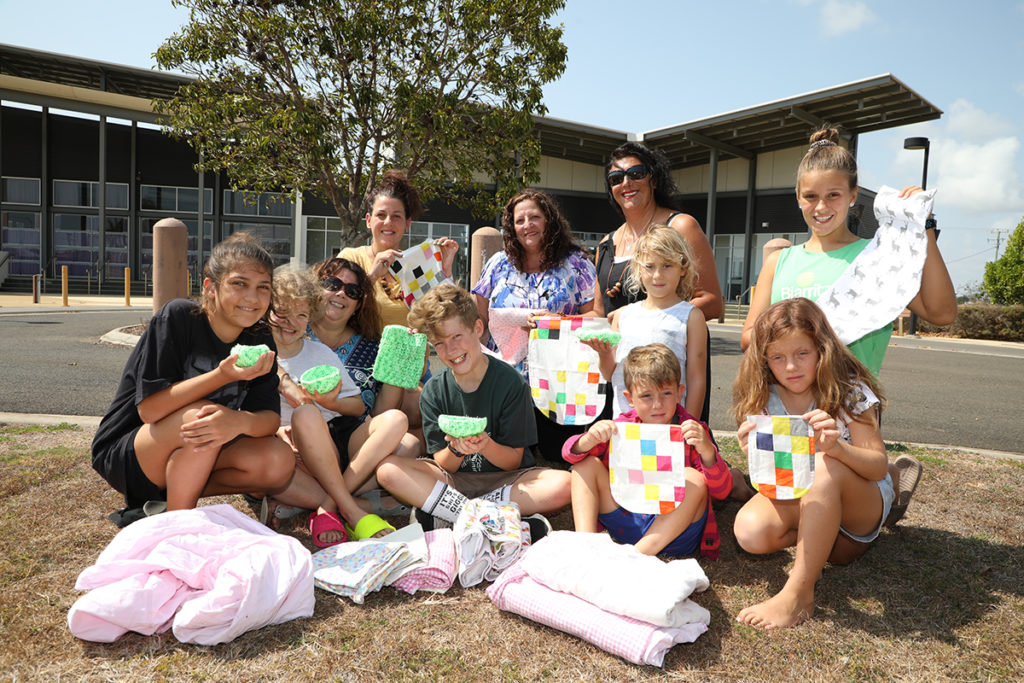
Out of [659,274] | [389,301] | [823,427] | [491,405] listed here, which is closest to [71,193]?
[389,301]

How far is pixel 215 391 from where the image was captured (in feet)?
9.11

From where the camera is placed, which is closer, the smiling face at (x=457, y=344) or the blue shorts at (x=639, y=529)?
the blue shorts at (x=639, y=529)

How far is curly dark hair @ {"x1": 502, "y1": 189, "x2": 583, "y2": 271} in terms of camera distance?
3.78 meters

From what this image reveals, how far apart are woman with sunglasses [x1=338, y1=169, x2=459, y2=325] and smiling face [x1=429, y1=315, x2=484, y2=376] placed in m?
0.96

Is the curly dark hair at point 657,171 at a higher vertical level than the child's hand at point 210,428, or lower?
higher

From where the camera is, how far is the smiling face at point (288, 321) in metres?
3.15

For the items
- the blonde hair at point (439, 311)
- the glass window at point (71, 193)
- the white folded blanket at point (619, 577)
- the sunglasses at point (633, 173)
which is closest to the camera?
the white folded blanket at point (619, 577)

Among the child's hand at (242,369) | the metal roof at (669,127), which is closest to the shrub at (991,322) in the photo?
the metal roof at (669,127)

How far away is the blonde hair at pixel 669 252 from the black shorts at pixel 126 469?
239cm

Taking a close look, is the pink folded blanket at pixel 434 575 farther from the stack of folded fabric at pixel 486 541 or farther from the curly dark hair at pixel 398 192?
the curly dark hair at pixel 398 192

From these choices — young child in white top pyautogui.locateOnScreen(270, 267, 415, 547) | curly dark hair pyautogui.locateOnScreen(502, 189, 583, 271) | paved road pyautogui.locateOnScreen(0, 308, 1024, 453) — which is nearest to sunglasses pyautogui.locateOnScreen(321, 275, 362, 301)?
young child in white top pyautogui.locateOnScreen(270, 267, 415, 547)

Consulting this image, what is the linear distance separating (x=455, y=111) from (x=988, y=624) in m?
8.87

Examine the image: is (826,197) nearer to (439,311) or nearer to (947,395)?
(439,311)

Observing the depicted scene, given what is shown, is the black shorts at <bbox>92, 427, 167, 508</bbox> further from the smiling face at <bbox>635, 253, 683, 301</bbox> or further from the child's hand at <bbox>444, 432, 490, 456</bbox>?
the smiling face at <bbox>635, 253, 683, 301</bbox>
